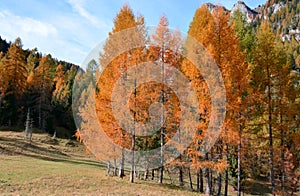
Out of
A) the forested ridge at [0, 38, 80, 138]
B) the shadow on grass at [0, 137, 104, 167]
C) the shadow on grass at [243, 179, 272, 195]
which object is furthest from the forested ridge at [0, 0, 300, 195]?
the forested ridge at [0, 38, 80, 138]

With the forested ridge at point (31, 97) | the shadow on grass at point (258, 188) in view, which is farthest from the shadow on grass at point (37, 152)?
the shadow on grass at point (258, 188)

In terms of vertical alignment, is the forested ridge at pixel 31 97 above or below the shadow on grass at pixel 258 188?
above

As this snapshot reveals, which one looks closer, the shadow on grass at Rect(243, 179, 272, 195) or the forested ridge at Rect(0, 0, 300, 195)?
the forested ridge at Rect(0, 0, 300, 195)

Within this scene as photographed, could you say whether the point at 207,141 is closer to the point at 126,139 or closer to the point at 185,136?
the point at 185,136

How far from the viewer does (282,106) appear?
1650 centimetres

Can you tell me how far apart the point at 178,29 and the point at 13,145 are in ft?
81.8

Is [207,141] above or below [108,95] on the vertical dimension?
below

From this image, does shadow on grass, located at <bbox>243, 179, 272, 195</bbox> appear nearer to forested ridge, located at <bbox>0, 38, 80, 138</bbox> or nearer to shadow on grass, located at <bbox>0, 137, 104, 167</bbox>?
shadow on grass, located at <bbox>0, 137, 104, 167</bbox>

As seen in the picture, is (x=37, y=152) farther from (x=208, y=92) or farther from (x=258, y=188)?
(x=258, y=188)

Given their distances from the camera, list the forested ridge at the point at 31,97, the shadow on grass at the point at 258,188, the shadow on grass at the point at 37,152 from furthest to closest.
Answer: the forested ridge at the point at 31,97 < the shadow on grass at the point at 258,188 < the shadow on grass at the point at 37,152

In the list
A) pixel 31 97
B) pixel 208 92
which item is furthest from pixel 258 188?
pixel 31 97

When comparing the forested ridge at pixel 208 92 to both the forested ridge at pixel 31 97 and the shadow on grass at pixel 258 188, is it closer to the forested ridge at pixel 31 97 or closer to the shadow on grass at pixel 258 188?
the shadow on grass at pixel 258 188

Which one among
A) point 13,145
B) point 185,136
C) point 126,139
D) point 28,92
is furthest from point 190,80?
point 28,92

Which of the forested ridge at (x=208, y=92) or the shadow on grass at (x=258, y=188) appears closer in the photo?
the forested ridge at (x=208, y=92)
